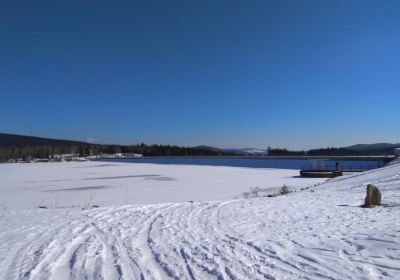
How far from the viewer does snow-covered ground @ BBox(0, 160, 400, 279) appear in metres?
5.23

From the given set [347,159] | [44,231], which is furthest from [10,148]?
[44,231]

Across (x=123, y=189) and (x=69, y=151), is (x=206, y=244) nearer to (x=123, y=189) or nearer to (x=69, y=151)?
(x=123, y=189)

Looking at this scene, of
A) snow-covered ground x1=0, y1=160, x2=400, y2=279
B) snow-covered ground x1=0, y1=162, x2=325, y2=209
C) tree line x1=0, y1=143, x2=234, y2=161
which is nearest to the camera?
snow-covered ground x1=0, y1=160, x2=400, y2=279

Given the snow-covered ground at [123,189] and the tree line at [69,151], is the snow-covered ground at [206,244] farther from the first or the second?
the tree line at [69,151]

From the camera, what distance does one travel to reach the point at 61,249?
6816mm

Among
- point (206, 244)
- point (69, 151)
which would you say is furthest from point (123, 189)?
point (69, 151)

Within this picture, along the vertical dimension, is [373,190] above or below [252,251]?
above

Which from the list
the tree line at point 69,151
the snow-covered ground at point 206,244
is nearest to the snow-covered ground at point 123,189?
the snow-covered ground at point 206,244

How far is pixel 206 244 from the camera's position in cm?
683

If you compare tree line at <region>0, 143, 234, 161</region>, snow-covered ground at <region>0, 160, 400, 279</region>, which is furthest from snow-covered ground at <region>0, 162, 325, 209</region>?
tree line at <region>0, 143, 234, 161</region>

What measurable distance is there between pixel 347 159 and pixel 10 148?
15533 cm

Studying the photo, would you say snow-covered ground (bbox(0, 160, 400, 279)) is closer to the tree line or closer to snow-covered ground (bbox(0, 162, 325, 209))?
snow-covered ground (bbox(0, 162, 325, 209))

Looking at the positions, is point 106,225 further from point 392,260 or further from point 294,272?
point 392,260

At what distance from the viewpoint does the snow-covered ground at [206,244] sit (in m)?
5.23
